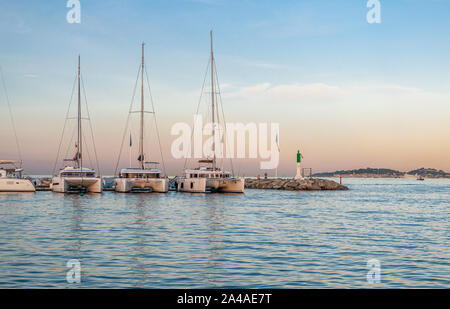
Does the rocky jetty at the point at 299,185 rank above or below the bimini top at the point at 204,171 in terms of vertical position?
below

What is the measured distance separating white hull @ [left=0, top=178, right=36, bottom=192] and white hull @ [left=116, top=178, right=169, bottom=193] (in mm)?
11605

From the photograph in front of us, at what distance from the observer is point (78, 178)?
2265 inches

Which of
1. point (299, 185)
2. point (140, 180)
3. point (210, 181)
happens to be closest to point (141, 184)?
point (140, 180)

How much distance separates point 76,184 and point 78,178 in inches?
67.5

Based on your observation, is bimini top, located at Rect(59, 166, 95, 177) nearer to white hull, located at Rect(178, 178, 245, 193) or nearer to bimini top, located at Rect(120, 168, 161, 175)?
bimini top, located at Rect(120, 168, 161, 175)

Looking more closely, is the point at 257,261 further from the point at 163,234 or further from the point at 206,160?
the point at 206,160

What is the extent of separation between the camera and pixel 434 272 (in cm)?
1386

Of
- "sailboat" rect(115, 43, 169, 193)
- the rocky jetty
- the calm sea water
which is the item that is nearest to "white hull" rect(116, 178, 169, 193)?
"sailboat" rect(115, 43, 169, 193)

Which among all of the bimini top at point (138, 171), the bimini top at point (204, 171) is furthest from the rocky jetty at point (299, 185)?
the bimini top at point (138, 171)

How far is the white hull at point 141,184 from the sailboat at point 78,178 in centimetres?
268

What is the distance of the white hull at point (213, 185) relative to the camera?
62.0 meters

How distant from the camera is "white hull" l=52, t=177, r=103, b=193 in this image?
58125 millimetres

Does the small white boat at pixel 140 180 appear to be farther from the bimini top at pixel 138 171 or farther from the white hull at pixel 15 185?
the white hull at pixel 15 185

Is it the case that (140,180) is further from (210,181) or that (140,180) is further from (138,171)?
(210,181)
